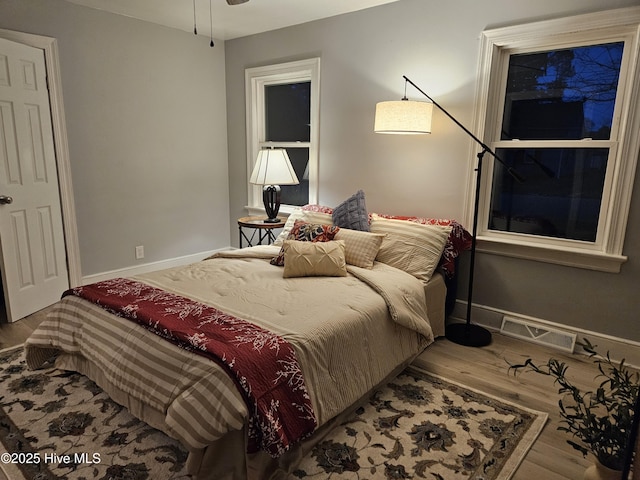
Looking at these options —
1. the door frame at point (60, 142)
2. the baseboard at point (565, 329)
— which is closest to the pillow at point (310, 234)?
the baseboard at point (565, 329)

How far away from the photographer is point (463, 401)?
223cm

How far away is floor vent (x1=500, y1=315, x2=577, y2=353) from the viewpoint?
278 centimetres

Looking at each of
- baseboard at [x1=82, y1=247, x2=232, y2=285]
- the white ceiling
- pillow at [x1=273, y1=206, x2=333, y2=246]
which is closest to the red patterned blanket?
pillow at [x1=273, y1=206, x2=333, y2=246]

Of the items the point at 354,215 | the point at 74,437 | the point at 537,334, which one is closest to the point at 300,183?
the point at 354,215

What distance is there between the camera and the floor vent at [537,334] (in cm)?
278

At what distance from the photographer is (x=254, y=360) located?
1628mm

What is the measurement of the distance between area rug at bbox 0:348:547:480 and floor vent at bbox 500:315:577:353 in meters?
0.85

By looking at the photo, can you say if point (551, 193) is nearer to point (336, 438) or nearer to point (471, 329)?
point (471, 329)

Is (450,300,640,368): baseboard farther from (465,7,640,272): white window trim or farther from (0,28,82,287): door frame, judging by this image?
(0,28,82,287): door frame

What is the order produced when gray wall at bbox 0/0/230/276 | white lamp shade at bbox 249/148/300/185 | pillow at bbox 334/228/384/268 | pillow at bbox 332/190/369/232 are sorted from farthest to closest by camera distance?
1. white lamp shade at bbox 249/148/300/185
2. gray wall at bbox 0/0/230/276
3. pillow at bbox 332/190/369/232
4. pillow at bbox 334/228/384/268

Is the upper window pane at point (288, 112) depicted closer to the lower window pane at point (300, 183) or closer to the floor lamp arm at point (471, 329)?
the lower window pane at point (300, 183)

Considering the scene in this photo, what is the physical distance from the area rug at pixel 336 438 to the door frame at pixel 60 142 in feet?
4.72

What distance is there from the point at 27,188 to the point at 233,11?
2153mm

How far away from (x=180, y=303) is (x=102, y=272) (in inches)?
86.1
